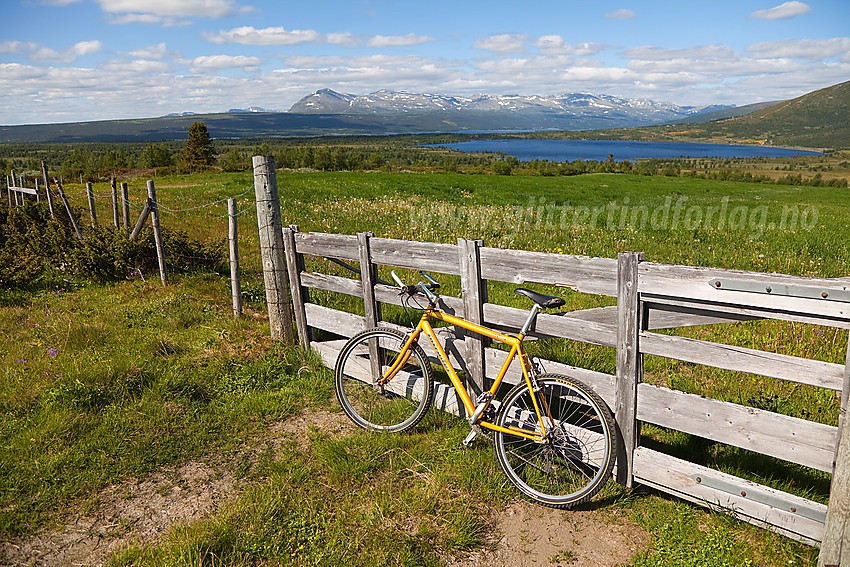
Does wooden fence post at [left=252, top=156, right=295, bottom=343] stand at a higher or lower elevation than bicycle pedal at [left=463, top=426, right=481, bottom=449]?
A: higher

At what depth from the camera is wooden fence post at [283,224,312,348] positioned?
25.2 feet

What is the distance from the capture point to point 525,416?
4.99 meters

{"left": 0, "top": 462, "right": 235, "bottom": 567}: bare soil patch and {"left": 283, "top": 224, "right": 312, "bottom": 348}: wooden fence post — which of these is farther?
{"left": 283, "top": 224, "right": 312, "bottom": 348}: wooden fence post

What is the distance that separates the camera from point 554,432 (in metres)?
4.75

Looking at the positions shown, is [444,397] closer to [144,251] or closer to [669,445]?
[669,445]

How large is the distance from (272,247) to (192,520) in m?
4.18

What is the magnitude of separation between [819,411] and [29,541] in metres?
7.58

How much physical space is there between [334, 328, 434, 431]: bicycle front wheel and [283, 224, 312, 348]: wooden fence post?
1.11m

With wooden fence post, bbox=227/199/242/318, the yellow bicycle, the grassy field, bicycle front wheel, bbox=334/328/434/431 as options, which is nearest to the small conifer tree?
the grassy field

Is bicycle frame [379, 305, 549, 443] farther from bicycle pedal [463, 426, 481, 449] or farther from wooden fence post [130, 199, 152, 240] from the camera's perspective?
wooden fence post [130, 199, 152, 240]

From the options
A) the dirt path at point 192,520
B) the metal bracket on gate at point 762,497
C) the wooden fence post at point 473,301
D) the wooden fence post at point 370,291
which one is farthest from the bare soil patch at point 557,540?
the wooden fence post at point 370,291

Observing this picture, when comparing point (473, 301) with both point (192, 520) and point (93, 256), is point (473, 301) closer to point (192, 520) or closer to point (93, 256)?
point (192, 520)

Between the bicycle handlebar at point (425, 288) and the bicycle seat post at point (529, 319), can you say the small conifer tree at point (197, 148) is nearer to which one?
the bicycle handlebar at point (425, 288)

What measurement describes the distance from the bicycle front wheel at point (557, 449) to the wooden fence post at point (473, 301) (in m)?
0.68
